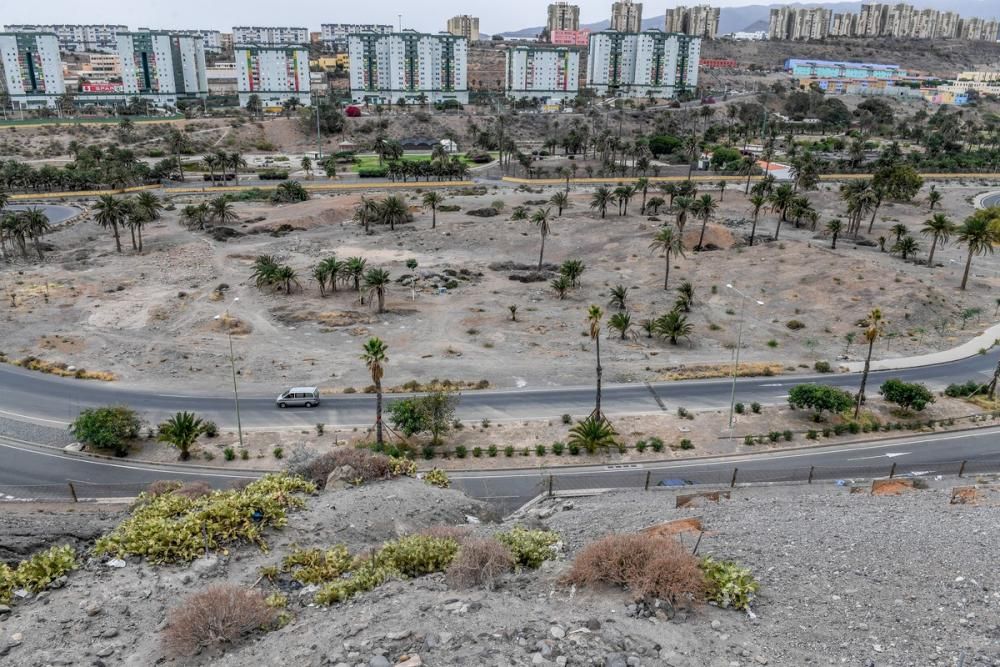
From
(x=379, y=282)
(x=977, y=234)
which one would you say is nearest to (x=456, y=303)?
(x=379, y=282)

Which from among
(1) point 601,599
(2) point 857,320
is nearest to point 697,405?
(2) point 857,320

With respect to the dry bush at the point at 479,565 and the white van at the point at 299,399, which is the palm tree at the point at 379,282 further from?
the dry bush at the point at 479,565

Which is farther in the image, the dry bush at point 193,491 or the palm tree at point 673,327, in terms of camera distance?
the palm tree at point 673,327

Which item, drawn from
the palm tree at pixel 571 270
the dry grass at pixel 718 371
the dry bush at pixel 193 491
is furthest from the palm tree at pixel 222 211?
the dry bush at pixel 193 491

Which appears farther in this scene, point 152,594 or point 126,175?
point 126,175

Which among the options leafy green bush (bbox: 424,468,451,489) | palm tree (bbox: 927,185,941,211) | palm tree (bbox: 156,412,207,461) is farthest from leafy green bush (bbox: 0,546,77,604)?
palm tree (bbox: 927,185,941,211)

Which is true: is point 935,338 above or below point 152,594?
below

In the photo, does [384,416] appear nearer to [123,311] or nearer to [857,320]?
[123,311]

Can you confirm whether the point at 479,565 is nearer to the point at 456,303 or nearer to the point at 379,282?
the point at 379,282
